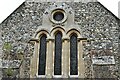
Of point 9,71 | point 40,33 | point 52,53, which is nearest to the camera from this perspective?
point 9,71

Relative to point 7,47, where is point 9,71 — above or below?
below

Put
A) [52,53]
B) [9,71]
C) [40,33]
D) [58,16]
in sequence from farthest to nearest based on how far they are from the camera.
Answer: [58,16], [40,33], [52,53], [9,71]

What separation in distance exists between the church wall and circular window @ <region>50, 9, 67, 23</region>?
463 mm

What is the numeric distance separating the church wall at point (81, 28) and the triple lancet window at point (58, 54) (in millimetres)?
494

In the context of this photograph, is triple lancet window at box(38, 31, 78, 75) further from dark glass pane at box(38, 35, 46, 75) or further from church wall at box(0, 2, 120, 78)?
church wall at box(0, 2, 120, 78)

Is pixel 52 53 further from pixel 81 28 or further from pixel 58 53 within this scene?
pixel 81 28

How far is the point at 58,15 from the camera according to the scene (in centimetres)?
1702

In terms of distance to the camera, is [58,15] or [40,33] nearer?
[40,33]

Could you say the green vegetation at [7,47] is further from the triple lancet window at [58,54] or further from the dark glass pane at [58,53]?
the dark glass pane at [58,53]

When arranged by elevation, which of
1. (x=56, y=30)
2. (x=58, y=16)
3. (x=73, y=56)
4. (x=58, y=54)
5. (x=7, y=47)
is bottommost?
(x=73, y=56)

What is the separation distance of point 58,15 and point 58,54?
1935mm

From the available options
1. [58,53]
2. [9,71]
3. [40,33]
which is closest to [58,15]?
[40,33]

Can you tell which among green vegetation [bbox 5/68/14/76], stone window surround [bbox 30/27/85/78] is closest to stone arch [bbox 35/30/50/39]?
stone window surround [bbox 30/27/85/78]

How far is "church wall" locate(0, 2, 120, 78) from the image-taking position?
15.7 meters
